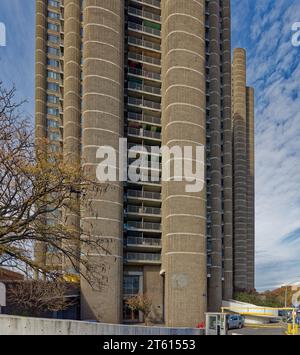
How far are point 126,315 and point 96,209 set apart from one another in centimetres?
1525

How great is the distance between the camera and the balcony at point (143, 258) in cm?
4859

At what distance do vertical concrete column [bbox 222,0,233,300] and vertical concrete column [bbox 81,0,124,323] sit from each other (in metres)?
27.4

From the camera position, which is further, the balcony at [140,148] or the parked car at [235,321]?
the balcony at [140,148]

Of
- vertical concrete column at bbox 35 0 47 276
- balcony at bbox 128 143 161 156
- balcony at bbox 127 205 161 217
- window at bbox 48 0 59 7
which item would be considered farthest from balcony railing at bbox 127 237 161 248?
window at bbox 48 0 59 7

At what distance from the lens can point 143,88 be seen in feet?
173

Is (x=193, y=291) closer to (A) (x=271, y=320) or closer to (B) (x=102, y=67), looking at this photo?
(A) (x=271, y=320)

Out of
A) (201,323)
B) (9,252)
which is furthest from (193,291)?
(9,252)

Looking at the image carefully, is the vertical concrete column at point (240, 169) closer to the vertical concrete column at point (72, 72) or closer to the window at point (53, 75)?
the window at point (53, 75)

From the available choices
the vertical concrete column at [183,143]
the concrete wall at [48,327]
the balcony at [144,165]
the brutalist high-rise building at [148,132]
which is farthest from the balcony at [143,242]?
the concrete wall at [48,327]

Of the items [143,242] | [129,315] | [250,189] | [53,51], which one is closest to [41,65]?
[53,51]

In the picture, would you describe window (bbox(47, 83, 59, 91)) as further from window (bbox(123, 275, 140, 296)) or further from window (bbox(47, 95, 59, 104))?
window (bbox(123, 275, 140, 296))

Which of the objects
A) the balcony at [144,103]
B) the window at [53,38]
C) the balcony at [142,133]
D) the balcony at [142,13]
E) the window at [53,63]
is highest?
the window at [53,38]

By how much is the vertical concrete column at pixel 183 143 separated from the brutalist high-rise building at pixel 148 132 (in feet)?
0.41

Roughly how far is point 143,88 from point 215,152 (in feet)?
54.5
